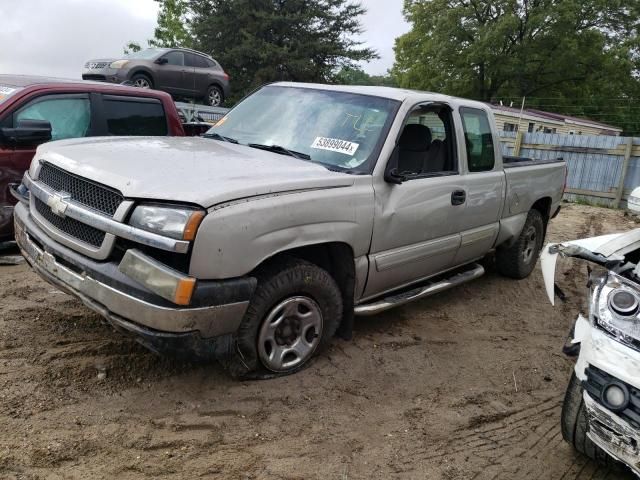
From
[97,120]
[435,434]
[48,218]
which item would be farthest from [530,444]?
[97,120]

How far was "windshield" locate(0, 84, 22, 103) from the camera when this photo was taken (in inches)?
205

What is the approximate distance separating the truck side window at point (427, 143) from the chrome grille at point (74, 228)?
231 cm

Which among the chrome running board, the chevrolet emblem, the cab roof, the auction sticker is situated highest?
the cab roof

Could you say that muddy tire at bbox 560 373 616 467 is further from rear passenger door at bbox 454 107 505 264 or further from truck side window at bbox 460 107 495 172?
truck side window at bbox 460 107 495 172

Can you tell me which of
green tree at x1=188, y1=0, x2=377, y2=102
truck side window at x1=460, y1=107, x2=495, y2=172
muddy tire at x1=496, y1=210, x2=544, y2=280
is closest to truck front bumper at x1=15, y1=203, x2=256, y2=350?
truck side window at x1=460, y1=107, x2=495, y2=172

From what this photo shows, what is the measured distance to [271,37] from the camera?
1107 inches

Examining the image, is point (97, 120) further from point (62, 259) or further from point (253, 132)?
point (62, 259)

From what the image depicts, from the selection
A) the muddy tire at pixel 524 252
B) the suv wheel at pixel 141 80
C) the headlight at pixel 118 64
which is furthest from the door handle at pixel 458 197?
the headlight at pixel 118 64

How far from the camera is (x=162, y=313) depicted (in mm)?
2703

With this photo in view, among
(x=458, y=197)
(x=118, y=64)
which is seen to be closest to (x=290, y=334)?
(x=458, y=197)

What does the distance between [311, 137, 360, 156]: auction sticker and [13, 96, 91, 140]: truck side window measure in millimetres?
2882

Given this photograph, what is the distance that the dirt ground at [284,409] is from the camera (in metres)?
2.66

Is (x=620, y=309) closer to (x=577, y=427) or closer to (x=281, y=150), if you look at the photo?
(x=577, y=427)

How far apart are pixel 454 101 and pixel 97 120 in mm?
3569
